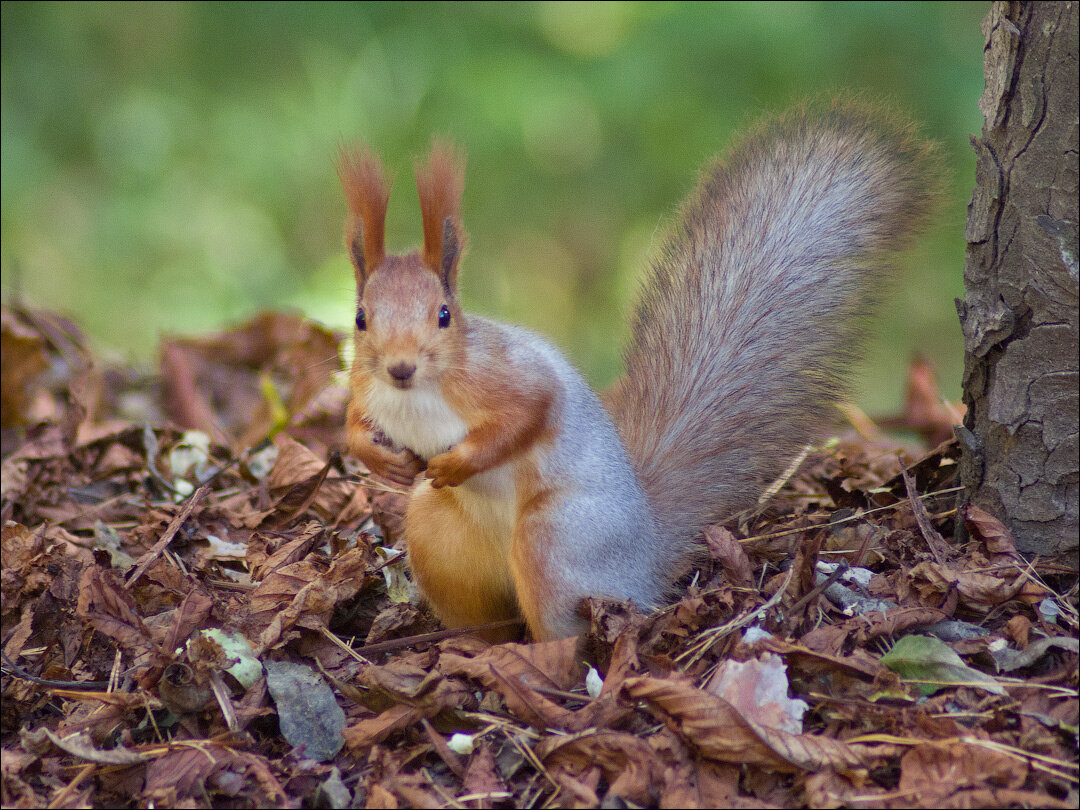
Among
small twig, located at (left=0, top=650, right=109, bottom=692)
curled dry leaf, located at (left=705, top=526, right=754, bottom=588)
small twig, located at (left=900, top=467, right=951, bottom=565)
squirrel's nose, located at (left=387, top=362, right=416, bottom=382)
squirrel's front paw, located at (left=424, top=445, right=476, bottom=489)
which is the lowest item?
small twig, located at (left=0, top=650, right=109, bottom=692)

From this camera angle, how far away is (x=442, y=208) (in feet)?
5.96

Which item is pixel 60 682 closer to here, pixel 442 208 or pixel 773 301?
pixel 442 208

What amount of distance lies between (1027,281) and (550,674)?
42.7 inches

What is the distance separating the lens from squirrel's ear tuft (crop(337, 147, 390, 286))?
1.78 m

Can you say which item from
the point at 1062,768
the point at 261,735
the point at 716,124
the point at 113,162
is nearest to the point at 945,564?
the point at 1062,768

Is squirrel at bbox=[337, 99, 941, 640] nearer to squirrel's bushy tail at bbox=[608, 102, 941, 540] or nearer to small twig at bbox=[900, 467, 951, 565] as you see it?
squirrel's bushy tail at bbox=[608, 102, 941, 540]

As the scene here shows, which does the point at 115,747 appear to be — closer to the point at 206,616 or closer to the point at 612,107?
the point at 206,616

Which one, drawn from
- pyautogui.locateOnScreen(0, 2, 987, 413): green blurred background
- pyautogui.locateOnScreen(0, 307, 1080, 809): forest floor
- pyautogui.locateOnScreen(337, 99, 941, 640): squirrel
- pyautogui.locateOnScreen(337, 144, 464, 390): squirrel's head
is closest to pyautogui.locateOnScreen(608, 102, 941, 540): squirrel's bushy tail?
pyautogui.locateOnScreen(337, 99, 941, 640): squirrel

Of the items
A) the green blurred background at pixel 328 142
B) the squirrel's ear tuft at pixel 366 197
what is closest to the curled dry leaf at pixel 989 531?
the squirrel's ear tuft at pixel 366 197

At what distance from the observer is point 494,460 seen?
1.87m

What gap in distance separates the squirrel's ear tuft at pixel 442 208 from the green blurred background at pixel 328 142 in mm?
2973

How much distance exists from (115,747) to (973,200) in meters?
1.77

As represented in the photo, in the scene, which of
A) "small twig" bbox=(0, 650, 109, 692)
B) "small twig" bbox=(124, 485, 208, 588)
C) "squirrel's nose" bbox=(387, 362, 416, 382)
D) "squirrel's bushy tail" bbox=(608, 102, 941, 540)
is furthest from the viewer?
"squirrel's bushy tail" bbox=(608, 102, 941, 540)

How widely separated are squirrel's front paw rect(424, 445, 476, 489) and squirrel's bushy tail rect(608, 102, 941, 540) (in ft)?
1.61
